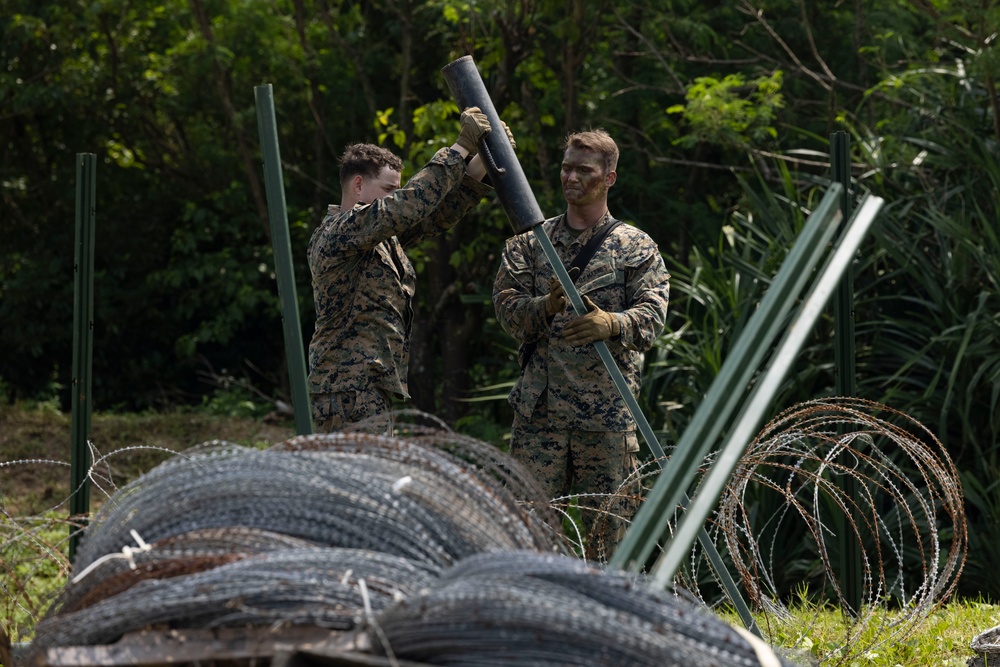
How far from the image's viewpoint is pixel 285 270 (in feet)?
14.3

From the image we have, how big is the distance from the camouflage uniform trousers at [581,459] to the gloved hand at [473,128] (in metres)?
1.14

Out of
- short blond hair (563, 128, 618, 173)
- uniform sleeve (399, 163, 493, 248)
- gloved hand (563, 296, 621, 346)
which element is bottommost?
gloved hand (563, 296, 621, 346)

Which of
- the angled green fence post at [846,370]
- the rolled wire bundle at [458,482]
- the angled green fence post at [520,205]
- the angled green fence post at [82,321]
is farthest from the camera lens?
the angled green fence post at [82,321]

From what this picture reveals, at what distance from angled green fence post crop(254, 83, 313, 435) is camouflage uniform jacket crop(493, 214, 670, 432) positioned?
1.04 meters

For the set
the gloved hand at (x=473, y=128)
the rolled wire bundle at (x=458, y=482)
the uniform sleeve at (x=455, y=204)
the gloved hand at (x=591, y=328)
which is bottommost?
the gloved hand at (x=591, y=328)

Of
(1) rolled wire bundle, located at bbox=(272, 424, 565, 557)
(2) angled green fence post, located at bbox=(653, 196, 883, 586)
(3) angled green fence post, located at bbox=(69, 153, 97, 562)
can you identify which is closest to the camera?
(2) angled green fence post, located at bbox=(653, 196, 883, 586)

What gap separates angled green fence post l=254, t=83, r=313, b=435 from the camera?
4254mm

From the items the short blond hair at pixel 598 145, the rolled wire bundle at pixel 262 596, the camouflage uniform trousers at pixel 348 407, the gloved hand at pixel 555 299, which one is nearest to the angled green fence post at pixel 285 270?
the camouflage uniform trousers at pixel 348 407

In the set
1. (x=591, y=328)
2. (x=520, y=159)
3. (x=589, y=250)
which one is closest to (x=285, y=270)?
(x=591, y=328)

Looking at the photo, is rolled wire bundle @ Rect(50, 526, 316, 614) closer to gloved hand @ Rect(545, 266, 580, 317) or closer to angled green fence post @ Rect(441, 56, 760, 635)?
angled green fence post @ Rect(441, 56, 760, 635)

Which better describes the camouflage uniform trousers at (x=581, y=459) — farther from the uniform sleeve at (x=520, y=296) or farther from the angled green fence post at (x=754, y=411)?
the angled green fence post at (x=754, y=411)

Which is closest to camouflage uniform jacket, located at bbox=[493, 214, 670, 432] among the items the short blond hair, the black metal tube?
the short blond hair

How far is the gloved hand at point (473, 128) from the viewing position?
459cm

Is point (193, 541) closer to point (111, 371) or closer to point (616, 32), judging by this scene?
point (616, 32)
